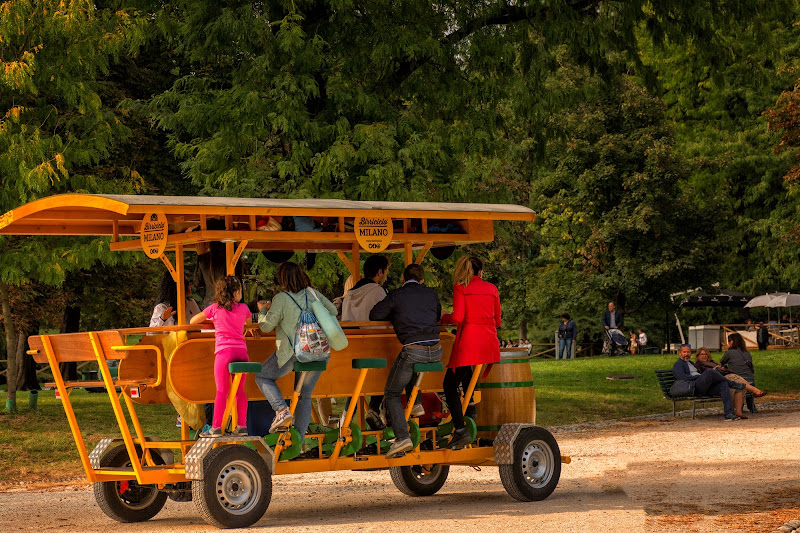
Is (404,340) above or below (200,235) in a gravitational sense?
below

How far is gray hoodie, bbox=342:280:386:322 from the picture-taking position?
11500mm

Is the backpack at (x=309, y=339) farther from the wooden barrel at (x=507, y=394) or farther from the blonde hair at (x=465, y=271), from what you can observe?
the wooden barrel at (x=507, y=394)

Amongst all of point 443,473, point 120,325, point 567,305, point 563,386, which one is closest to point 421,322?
point 443,473

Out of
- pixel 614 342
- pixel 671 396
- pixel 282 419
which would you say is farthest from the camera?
pixel 614 342

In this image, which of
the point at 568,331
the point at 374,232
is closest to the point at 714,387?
the point at 374,232

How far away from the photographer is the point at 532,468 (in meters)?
11.5

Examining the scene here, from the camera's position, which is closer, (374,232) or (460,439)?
(374,232)

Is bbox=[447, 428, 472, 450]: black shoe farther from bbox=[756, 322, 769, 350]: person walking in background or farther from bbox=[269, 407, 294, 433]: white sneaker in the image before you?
bbox=[756, 322, 769, 350]: person walking in background

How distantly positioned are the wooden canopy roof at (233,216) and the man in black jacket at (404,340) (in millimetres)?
741

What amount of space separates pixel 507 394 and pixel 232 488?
3001mm

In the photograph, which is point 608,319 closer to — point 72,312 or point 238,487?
point 72,312

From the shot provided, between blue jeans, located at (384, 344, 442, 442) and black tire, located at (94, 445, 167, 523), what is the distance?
1984mm

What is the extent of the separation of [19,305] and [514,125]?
11917 mm

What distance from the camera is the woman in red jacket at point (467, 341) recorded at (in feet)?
37.6
